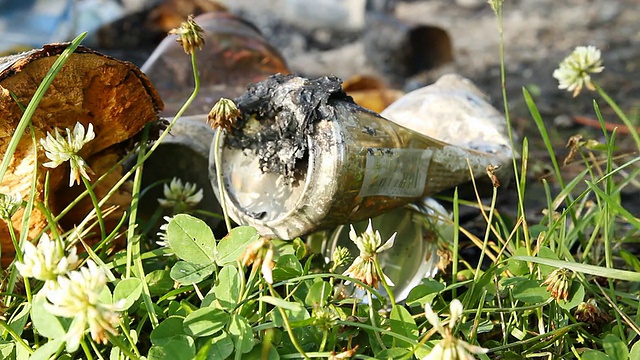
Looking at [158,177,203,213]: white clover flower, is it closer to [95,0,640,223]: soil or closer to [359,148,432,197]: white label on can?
[359,148,432,197]: white label on can

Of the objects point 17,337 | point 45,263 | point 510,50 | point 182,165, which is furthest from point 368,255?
point 510,50

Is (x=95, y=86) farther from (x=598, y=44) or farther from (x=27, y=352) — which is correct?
(x=598, y=44)

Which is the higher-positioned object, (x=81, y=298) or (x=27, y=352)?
(x=81, y=298)

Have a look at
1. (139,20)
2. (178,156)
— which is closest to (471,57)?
(139,20)

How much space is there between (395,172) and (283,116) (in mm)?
210

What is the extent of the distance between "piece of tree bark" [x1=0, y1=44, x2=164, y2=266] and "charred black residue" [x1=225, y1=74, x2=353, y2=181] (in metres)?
0.16

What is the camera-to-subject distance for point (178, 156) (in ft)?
4.58

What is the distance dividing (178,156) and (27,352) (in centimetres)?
58

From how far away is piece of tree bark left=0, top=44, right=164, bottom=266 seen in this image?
0.98 meters

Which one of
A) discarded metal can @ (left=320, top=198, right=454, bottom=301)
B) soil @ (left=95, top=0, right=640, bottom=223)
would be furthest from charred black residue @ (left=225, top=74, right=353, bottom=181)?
soil @ (left=95, top=0, right=640, bottom=223)

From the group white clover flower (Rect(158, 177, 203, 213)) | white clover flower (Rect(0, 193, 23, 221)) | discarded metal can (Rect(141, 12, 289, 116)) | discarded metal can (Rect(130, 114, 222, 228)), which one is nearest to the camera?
white clover flower (Rect(0, 193, 23, 221))

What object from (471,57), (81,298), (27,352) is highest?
(81,298)

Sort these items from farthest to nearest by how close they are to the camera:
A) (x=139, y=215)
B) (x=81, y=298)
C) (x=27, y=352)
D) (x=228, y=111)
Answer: (x=139, y=215) → (x=228, y=111) → (x=27, y=352) → (x=81, y=298)

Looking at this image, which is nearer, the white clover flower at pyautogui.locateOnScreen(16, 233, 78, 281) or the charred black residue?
the white clover flower at pyautogui.locateOnScreen(16, 233, 78, 281)
